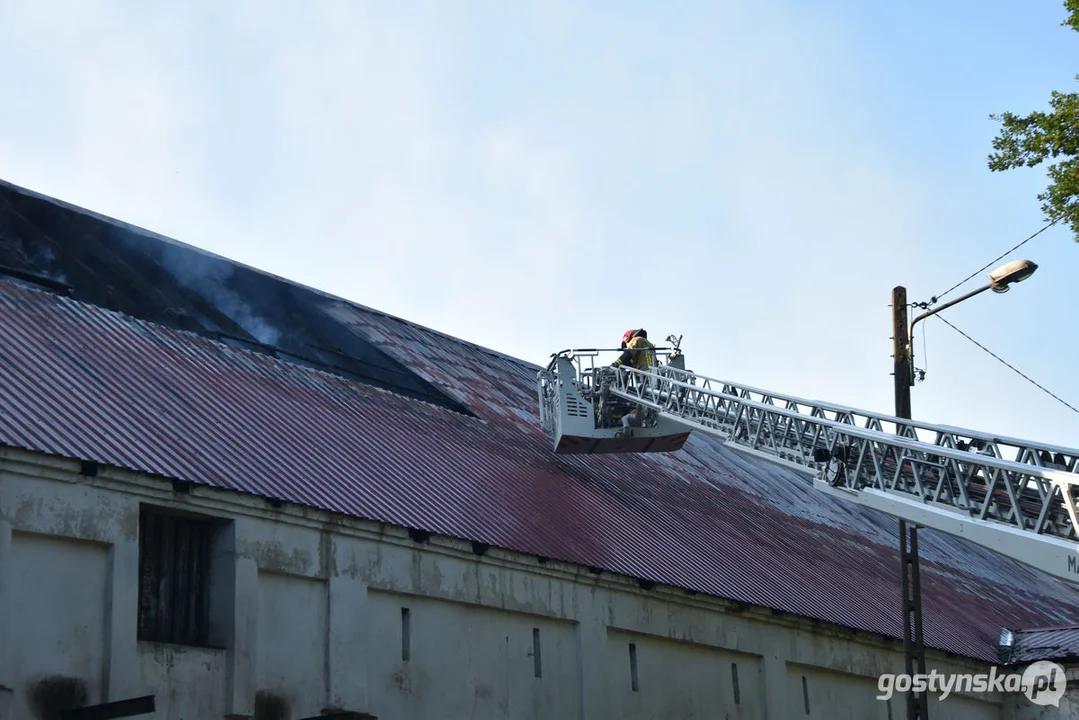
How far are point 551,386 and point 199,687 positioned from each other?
11906 mm

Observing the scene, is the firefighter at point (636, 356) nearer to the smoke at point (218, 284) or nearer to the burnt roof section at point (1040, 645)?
the smoke at point (218, 284)

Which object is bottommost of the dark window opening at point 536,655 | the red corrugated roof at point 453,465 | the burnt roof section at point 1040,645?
the dark window opening at point 536,655

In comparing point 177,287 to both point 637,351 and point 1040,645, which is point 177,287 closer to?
point 637,351

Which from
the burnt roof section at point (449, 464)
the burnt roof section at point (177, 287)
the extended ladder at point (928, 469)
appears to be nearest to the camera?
the extended ladder at point (928, 469)

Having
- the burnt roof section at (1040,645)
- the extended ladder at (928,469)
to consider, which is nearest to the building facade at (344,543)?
the burnt roof section at (1040,645)

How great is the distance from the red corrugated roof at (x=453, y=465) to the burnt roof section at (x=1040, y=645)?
1.28 ft

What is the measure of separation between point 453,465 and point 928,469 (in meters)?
8.04

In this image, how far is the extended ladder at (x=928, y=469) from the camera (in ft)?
47.3

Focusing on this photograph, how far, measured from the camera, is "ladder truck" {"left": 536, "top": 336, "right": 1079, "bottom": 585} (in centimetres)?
1452

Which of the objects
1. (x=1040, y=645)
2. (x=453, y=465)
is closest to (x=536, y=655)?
(x=453, y=465)

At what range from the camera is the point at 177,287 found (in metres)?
24.1

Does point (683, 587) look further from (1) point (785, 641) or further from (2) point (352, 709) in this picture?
(2) point (352, 709)

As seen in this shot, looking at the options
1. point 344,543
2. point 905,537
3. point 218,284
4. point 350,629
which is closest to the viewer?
point 350,629

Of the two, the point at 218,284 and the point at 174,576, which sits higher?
the point at 218,284
